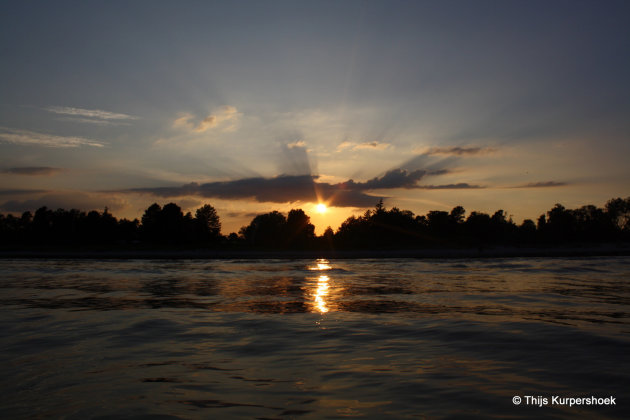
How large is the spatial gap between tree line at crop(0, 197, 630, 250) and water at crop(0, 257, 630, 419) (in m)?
114

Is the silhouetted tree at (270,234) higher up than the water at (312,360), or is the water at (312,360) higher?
the silhouetted tree at (270,234)

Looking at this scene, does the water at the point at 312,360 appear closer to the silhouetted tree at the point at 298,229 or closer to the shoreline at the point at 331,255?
the shoreline at the point at 331,255

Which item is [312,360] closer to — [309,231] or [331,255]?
[331,255]

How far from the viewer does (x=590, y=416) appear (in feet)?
17.4

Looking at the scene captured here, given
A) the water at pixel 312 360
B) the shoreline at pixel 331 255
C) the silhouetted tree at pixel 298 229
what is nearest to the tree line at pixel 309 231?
the silhouetted tree at pixel 298 229

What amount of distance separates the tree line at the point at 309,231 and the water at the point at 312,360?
114 meters

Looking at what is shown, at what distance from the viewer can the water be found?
5.73 meters

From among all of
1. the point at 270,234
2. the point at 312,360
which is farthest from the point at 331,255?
the point at 312,360

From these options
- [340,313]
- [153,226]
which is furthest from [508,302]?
[153,226]

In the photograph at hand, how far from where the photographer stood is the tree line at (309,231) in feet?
445

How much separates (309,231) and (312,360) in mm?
150716

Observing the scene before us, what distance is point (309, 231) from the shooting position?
159 meters

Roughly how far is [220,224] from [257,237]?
5148 centimetres

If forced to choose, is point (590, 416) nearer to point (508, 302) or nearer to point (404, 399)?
point (404, 399)
